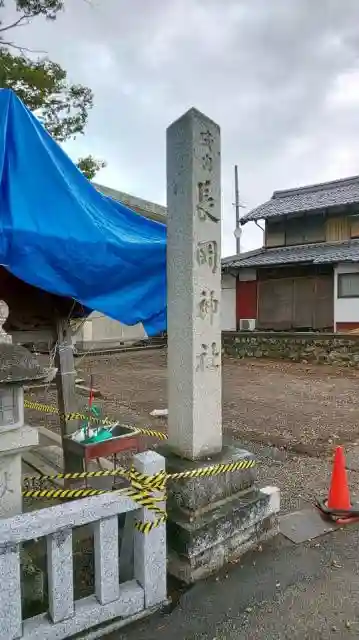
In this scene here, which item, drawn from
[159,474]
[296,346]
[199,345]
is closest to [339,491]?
[199,345]

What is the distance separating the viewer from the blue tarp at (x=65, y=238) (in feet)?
12.9

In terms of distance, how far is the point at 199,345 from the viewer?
3783mm

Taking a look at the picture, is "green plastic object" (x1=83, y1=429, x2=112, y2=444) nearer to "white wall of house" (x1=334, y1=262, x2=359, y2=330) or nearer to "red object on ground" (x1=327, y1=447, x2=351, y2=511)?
"red object on ground" (x1=327, y1=447, x2=351, y2=511)

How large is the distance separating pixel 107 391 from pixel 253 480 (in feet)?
26.4

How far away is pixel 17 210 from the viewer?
3.98 meters

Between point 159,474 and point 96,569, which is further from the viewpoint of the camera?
point 159,474

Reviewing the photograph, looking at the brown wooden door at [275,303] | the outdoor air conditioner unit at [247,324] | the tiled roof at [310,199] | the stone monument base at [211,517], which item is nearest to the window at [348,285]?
the brown wooden door at [275,303]

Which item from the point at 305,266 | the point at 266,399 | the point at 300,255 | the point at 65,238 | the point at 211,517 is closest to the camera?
the point at 211,517

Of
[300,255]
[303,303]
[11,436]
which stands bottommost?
[11,436]

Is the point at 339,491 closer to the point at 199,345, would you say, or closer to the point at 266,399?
the point at 199,345

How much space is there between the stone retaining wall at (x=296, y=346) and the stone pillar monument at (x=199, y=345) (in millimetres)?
12871

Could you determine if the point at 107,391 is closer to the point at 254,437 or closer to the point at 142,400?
the point at 142,400

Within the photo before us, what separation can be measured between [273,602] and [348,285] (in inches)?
640

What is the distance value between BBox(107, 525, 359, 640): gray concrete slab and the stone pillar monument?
24 centimetres
